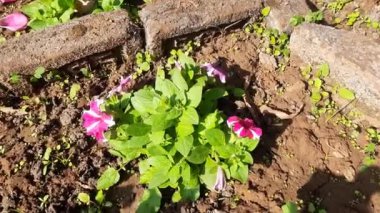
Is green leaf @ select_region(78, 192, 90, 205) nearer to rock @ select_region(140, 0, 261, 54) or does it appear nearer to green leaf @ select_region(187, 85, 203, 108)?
green leaf @ select_region(187, 85, 203, 108)

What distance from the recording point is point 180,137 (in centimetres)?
265

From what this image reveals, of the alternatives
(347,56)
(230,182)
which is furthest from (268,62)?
(230,182)

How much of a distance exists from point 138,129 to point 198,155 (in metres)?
0.38

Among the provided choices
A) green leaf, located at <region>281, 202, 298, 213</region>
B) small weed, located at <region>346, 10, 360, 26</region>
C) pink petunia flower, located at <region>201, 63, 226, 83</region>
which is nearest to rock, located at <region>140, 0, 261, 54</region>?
pink petunia flower, located at <region>201, 63, 226, 83</region>

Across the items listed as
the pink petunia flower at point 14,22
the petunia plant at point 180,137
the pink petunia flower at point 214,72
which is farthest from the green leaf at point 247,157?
the pink petunia flower at point 14,22

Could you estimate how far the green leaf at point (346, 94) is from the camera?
3.16m

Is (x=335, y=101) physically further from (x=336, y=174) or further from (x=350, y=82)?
(x=336, y=174)

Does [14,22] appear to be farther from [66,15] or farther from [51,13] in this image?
[66,15]

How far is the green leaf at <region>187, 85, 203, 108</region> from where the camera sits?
2.60 meters

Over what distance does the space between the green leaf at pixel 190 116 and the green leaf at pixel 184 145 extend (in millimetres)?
97

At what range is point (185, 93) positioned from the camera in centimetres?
267

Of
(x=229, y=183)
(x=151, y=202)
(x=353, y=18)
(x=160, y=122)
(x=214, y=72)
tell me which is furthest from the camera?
(x=353, y=18)

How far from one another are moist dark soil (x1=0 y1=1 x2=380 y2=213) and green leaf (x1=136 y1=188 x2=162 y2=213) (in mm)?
79

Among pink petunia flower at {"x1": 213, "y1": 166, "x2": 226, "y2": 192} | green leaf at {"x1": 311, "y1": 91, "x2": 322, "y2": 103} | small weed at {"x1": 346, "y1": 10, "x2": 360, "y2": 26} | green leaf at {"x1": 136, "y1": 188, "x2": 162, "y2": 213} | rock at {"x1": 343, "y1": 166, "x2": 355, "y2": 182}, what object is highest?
small weed at {"x1": 346, "y1": 10, "x2": 360, "y2": 26}
